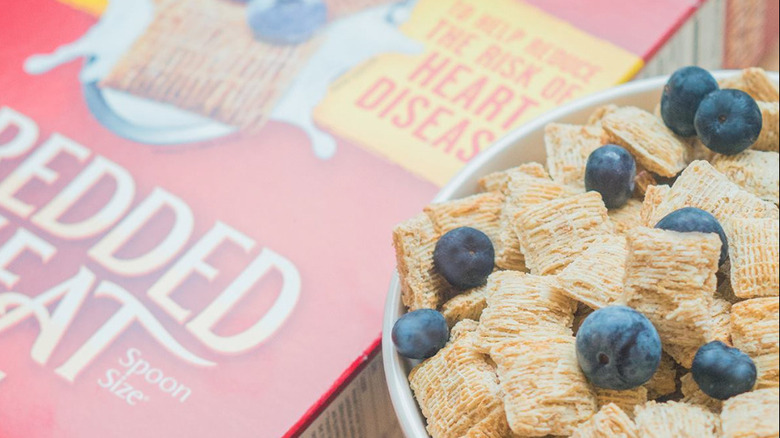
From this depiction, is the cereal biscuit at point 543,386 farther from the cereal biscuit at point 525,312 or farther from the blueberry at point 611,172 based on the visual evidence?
the blueberry at point 611,172

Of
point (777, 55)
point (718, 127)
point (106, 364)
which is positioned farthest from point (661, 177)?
point (777, 55)

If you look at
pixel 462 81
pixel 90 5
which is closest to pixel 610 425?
pixel 462 81

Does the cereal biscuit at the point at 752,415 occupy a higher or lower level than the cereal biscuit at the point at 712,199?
lower

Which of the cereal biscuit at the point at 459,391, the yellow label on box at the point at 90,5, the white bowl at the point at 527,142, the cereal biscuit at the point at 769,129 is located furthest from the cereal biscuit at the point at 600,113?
the yellow label on box at the point at 90,5

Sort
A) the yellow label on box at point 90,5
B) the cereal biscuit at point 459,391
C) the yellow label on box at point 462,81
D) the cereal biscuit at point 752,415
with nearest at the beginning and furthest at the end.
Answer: the cereal biscuit at point 752,415 < the cereal biscuit at point 459,391 < the yellow label on box at point 462,81 < the yellow label on box at point 90,5

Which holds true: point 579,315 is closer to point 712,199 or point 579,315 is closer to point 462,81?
point 712,199

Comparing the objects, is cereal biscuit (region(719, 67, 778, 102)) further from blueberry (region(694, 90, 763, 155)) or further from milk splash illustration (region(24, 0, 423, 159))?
milk splash illustration (region(24, 0, 423, 159))
